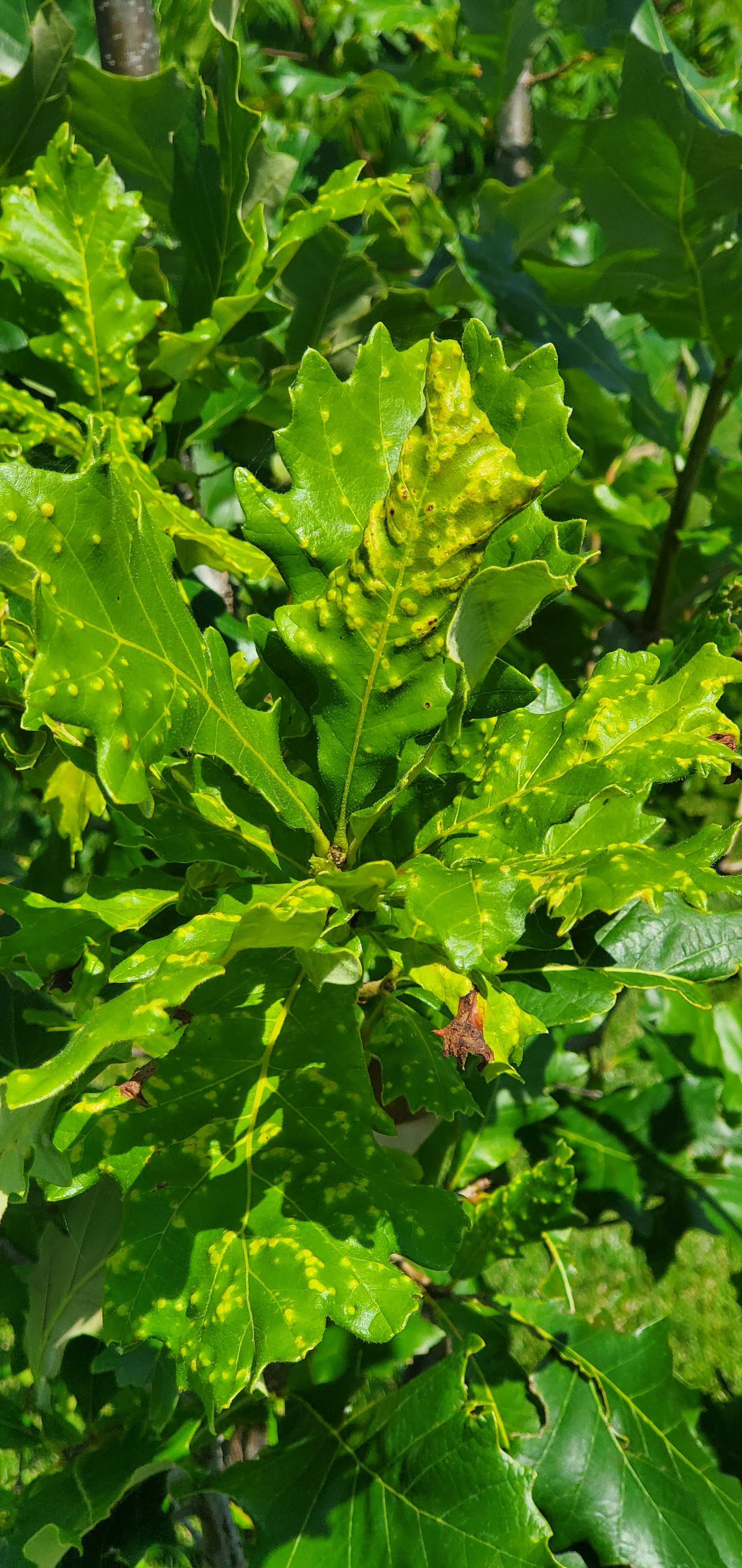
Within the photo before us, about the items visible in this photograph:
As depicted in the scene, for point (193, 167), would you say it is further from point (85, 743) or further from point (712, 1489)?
point (712, 1489)

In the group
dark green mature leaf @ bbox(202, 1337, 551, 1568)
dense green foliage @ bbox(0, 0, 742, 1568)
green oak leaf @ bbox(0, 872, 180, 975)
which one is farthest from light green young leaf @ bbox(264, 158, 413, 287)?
dark green mature leaf @ bbox(202, 1337, 551, 1568)

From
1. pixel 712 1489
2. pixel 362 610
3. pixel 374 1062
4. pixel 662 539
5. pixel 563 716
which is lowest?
pixel 712 1489

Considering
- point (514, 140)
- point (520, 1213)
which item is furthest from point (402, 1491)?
point (514, 140)

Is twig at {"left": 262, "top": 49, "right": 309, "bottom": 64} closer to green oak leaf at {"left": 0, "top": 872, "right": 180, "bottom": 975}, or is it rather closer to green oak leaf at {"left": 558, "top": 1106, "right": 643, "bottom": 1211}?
green oak leaf at {"left": 558, "top": 1106, "right": 643, "bottom": 1211}

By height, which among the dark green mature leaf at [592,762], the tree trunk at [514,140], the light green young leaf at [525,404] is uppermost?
the light green young leaf at [525,404]

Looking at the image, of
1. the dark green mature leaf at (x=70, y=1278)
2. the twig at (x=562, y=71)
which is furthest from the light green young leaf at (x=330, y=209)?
the twig at (x=562, y=71)

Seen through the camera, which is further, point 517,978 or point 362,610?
point 517,978

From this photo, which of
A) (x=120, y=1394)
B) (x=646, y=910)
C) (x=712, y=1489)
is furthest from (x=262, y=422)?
(x=712, y=1489)

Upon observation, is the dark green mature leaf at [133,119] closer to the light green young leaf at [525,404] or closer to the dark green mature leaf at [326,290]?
the dark green mature leaf at [326,290]
